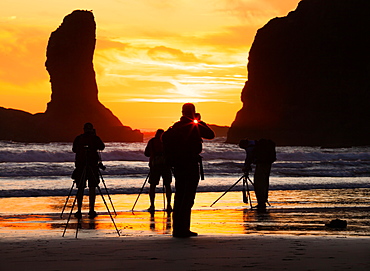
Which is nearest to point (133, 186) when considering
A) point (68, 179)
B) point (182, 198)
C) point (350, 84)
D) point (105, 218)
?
point (68, 179)

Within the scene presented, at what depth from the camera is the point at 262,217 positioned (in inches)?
488

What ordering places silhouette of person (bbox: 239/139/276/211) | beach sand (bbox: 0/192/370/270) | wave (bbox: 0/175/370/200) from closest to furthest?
beach sand (bbox: 0/192/370/270) → silhouette of person (bbox: 239/139/276/211) → wave (bbox: 0/175/370/200)

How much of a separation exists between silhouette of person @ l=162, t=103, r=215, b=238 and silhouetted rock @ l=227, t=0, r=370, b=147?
105770 mm

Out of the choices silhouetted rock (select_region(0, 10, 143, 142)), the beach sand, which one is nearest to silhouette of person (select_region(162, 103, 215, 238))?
the beach sand

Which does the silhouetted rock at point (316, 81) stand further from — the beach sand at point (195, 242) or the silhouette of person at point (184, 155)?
the silhouette of person at point (184, 155)

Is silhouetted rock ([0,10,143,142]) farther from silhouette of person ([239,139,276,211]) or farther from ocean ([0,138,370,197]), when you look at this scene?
silhouette of person ([239,139,276,211])

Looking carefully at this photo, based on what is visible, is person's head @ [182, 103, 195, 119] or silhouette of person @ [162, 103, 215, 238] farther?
person's head @ [182, 103, 195, 119]

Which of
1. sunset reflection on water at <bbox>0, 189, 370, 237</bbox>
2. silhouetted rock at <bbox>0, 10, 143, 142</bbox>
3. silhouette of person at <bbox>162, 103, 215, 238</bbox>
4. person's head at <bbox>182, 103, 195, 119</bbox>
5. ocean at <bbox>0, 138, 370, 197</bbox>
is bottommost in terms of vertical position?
sunset reflection on water at <bbox>0, 189, 370, 237</bbox>

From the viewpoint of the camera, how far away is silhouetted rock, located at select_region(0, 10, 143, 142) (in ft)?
543

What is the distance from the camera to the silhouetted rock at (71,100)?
166 meters

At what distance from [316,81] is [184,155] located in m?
113

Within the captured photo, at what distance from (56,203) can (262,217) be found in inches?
242

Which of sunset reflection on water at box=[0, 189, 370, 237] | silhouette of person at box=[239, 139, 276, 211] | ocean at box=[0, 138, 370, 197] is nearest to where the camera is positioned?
sunset reflection on water at box=[0, 189, 370, 237]

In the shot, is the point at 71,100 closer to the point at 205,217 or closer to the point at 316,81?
the point at 316,81
